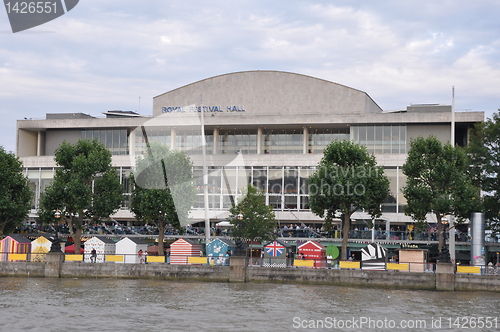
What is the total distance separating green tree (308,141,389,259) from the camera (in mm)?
59719

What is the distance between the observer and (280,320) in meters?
33.2

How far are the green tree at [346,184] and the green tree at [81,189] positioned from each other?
67.5 ft

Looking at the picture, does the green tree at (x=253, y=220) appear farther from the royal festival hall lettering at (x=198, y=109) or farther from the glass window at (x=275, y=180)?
the royal festival hall lettering at (x=198, y=109)

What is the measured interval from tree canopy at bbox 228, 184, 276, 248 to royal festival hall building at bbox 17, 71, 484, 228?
13457mm

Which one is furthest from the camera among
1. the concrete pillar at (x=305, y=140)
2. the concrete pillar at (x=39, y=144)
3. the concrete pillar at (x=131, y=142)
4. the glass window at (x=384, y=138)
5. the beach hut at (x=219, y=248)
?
the concrete pillar at (x=39, y=144)

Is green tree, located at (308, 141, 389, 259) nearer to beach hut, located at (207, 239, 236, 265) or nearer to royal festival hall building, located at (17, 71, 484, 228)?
beach hut, located at (207, 239, 236, 265)

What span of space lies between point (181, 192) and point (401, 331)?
3744 centimetres

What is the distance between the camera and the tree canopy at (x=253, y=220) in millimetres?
67000

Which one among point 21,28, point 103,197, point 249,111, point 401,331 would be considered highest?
point 249,111

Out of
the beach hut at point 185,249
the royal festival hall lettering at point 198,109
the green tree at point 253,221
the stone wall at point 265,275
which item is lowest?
the stone wall at point 265,275

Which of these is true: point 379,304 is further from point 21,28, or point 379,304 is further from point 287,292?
point 21,28

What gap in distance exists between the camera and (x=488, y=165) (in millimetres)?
64750

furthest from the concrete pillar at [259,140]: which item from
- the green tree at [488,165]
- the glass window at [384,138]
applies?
the green tree at [488,165]

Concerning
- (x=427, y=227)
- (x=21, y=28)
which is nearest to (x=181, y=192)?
(x=427, y=227)
